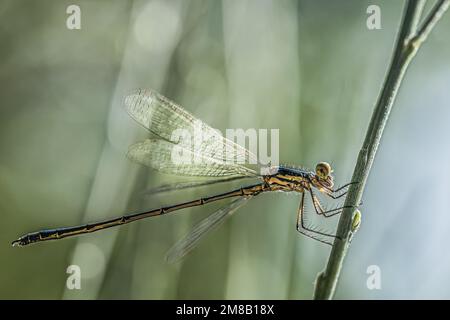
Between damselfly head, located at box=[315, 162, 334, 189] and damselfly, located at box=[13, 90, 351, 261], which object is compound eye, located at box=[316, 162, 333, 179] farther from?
damselfly, located at box=[13, 90, 351, 261]

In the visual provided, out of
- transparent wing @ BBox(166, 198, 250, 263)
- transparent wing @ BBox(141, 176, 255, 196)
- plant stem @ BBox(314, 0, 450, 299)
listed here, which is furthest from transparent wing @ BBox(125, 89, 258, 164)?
plant stem @ BBox(314, 0, 450, 299)

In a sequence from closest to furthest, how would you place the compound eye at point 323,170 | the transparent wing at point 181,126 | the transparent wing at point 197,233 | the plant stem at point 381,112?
the plant stem at point 381,112
the compound eye at point 323,170
the transparent wing at point 197,233
the transparent wing at point 181,126

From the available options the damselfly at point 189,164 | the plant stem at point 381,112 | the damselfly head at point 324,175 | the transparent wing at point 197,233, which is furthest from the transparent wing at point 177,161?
the plant stem at point 381,112

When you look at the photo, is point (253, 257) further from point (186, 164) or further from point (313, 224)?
point (186, 164)

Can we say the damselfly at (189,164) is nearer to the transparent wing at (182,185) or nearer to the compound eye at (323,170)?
the transparent wing at (182,185)

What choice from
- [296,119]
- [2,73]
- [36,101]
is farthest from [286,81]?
[2,73]

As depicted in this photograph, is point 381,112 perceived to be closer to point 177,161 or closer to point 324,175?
point 324,175
